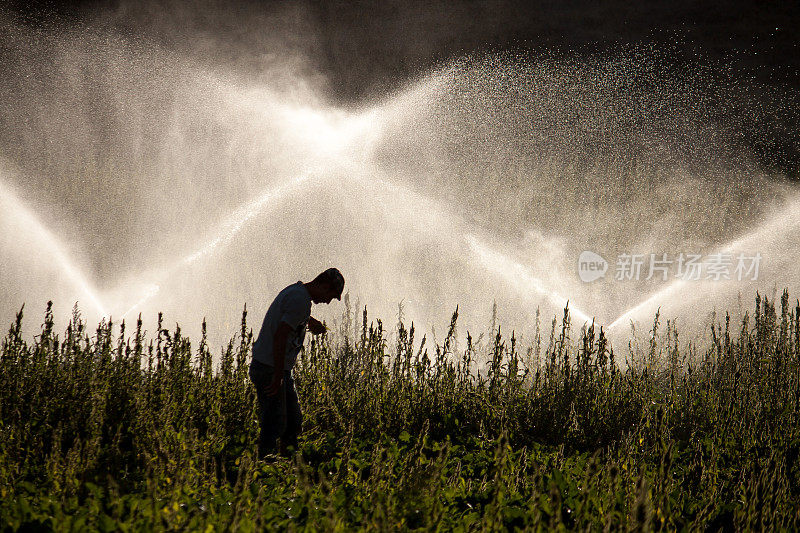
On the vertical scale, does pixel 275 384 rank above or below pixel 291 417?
above

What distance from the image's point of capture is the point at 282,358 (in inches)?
191

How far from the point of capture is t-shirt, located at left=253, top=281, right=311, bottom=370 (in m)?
4.92

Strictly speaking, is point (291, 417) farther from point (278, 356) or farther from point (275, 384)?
point (278, 356)

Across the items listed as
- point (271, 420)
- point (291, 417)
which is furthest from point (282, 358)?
point (291, 417)

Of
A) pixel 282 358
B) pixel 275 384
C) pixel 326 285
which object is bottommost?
pixel 275 384

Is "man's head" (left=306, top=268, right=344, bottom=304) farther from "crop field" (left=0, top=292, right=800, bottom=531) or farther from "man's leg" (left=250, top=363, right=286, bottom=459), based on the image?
"crop field" (left=0, top=292, right=800, bottom=531)

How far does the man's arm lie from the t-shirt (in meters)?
0.07

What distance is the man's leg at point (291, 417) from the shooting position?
515 cm

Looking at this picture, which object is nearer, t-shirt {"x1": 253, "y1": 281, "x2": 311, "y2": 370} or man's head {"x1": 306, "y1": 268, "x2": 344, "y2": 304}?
t-shirt {"x1": 253, "y1": 281, "x2": 311, "y2": 370}

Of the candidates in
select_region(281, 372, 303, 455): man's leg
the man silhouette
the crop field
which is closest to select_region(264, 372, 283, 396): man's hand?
the man silhouette

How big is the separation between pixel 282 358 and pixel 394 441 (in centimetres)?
109

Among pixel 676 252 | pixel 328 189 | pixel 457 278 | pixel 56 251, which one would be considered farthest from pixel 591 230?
pixel 56 251

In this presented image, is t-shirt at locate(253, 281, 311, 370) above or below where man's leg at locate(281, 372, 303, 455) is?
above

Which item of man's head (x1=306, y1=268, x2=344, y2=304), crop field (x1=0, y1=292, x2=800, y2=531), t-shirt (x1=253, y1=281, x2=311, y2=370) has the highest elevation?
man's head (x1=306, y1=268, x2=344, y2=304)
